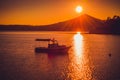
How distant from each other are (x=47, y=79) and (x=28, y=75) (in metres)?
4.78

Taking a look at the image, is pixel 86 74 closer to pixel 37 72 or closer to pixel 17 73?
pixel 37 72

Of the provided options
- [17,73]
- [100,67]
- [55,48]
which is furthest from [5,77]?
[55,48]

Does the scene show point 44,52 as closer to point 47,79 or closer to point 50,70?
point 50,70

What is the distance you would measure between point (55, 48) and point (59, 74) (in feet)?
109

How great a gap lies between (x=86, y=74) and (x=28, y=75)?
36.3 ft

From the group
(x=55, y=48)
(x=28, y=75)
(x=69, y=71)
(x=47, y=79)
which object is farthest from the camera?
(x=55, y=48)

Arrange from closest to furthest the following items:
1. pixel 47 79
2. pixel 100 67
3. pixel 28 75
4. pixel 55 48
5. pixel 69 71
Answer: pixel 47 79 < pixel 28 75 < pixel 69 71 < pixel 100 67 < pixel 55 48

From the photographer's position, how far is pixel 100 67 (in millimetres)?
59594

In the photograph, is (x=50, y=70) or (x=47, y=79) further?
(x=50, y=70)

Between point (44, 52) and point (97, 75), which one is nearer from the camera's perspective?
point (97, 75)

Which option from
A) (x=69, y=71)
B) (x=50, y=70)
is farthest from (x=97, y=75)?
(x=50, y=70)

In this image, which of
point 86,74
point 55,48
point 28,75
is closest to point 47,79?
point 28,75

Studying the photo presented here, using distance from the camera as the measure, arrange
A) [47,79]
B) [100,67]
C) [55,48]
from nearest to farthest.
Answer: [47,79] → [100,67] → [55,48]

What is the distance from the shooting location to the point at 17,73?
52.3 meters
